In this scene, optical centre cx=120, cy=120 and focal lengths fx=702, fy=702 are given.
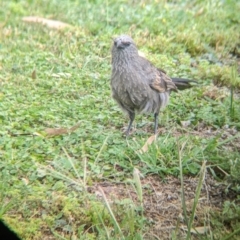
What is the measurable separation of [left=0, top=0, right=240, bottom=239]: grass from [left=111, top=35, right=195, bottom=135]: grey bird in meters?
0.24

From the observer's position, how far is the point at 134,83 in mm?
6035

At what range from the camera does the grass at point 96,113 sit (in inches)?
184

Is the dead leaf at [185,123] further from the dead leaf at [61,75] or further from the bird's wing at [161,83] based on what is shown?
the dead leaf at [61,75]

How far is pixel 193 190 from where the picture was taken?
5.19m

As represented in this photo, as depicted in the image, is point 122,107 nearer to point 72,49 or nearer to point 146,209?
point 146,209

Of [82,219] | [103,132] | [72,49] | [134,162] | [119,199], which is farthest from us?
[72,49]

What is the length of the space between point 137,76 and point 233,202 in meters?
1.71

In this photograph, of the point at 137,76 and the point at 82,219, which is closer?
the point at 82,219

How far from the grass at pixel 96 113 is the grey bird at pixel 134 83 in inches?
9.3

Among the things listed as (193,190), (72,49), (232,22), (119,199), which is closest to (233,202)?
(193,190)

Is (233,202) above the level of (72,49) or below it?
above

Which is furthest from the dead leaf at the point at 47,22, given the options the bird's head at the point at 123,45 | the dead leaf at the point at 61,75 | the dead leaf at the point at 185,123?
the dead leaf at the point at 185,123

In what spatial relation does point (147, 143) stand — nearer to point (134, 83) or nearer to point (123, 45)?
point (134, 83)

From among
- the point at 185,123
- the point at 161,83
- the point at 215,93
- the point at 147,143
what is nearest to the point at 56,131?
the point at 147,143
